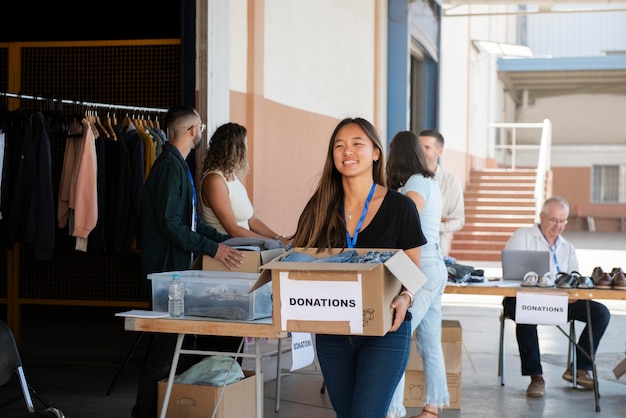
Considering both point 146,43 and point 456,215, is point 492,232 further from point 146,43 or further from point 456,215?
point 146,43

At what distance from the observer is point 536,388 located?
551cm

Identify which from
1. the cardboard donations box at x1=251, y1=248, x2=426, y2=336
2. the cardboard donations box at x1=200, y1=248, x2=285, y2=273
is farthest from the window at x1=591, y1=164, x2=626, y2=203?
the cardboard donations box at x1=251, y1=248, x2=426, y2=336

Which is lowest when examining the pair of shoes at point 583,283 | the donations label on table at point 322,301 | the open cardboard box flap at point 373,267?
the pair of shoes at point 583,283

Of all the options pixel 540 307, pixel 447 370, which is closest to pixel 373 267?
pixel 447 370

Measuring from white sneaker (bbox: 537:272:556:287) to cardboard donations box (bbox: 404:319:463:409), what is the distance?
598 millimetres

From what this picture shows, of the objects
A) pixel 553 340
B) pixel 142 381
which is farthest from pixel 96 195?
pixel 553 340

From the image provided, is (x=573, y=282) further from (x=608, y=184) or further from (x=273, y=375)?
(x=608, y=184)

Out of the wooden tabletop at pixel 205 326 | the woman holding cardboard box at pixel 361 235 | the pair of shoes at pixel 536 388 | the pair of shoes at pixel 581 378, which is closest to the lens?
the woman holding cardboard box at pixel 361 235

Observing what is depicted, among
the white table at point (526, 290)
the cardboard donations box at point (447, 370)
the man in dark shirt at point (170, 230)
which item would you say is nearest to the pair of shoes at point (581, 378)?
the white table at point (526, 290)

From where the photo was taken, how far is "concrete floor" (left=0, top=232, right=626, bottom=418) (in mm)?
5125

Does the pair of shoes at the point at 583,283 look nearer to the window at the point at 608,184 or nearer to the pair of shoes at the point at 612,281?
the pair of shoes at the point at 612,281

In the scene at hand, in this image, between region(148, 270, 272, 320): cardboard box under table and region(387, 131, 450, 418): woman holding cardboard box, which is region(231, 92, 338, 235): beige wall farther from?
region(148, 270, 272, 320): cardboard box under table

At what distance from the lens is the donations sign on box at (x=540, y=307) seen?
5066 mm

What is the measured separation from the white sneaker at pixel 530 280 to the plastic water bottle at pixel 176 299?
2439 mm
